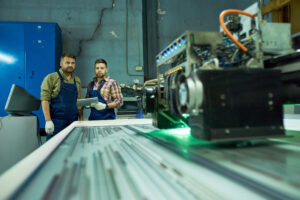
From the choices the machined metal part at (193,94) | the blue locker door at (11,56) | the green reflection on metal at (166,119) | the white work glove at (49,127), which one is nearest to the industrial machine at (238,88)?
the machined metal part at (193,94)

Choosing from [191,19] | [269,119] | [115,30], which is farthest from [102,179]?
[191,19]

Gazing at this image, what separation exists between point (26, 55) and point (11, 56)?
0.24m

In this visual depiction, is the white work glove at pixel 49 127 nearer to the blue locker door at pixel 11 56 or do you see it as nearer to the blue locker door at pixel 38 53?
the blue locker door at pixel 38 53

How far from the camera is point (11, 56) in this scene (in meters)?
3.58

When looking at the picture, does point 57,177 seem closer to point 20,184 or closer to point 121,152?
point 20,184

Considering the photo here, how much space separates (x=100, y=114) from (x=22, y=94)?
82 cm

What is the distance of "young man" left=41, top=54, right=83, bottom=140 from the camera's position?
2.34m

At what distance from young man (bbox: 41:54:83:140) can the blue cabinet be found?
4.28 ft

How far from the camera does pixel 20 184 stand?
0.41 meters

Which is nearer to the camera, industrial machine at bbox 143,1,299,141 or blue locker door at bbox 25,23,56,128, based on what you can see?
→ industrial machine at bbox 143,1,299,141

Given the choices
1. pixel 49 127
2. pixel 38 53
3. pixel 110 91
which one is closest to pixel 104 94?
pixel 110 91

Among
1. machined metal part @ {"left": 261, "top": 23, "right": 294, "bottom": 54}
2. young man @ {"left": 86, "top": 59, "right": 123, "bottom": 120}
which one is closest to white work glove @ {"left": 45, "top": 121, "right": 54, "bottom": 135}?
young man @ {"left": 86, "top": 59, "right": 123, "bottom": 120}

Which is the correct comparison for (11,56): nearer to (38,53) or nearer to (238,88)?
(38,53)

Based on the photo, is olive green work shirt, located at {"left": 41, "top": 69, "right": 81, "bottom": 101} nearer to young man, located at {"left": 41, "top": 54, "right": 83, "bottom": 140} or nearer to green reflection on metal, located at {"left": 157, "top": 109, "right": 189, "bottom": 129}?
young man, located at {"left": 41, "top": 54, "right": 83, "bottom": 140}
